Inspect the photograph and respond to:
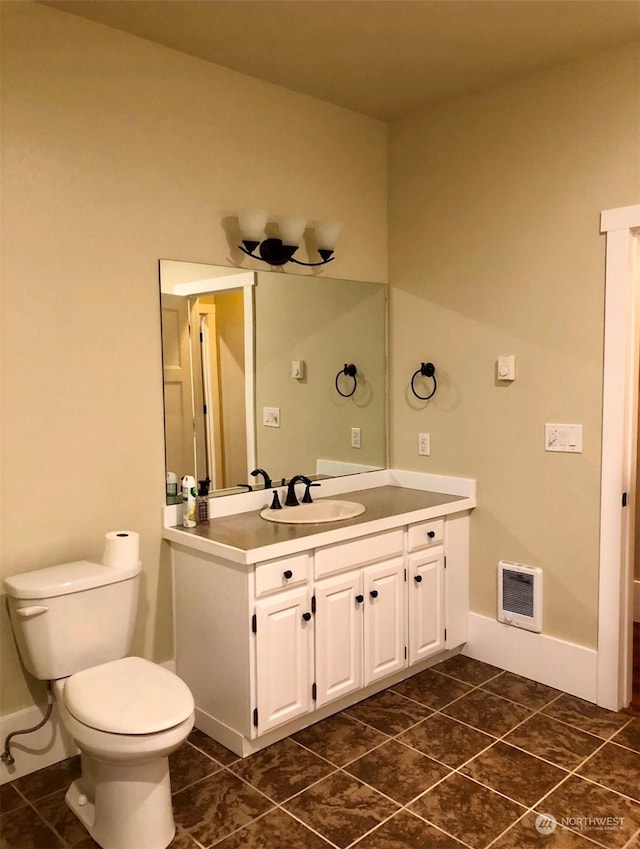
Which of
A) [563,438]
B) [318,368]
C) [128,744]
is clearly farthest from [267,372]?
[128,744]

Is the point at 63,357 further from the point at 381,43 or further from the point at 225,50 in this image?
the point at 381,43

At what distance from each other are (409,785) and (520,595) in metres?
1.10

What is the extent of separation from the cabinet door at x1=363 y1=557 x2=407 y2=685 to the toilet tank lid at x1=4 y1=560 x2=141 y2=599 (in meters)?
0.96

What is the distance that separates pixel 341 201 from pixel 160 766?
2.53m

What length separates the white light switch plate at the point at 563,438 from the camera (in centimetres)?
287

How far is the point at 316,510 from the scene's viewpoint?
3057 mm

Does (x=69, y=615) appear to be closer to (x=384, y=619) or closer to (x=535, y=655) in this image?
(x=384, y=619)

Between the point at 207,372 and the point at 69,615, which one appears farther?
the point at 207,372

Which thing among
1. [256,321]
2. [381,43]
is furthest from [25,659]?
[381,43]

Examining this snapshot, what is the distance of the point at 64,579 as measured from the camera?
2270 millimetres

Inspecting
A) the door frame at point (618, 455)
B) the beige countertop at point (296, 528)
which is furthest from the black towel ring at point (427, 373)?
the door frame at point (618, 455)

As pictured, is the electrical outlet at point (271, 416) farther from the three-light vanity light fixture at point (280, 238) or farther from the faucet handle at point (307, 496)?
the three-light vanity light fixture at point (280, 238)

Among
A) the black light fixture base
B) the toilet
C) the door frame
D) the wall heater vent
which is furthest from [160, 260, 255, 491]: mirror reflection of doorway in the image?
the door frame
